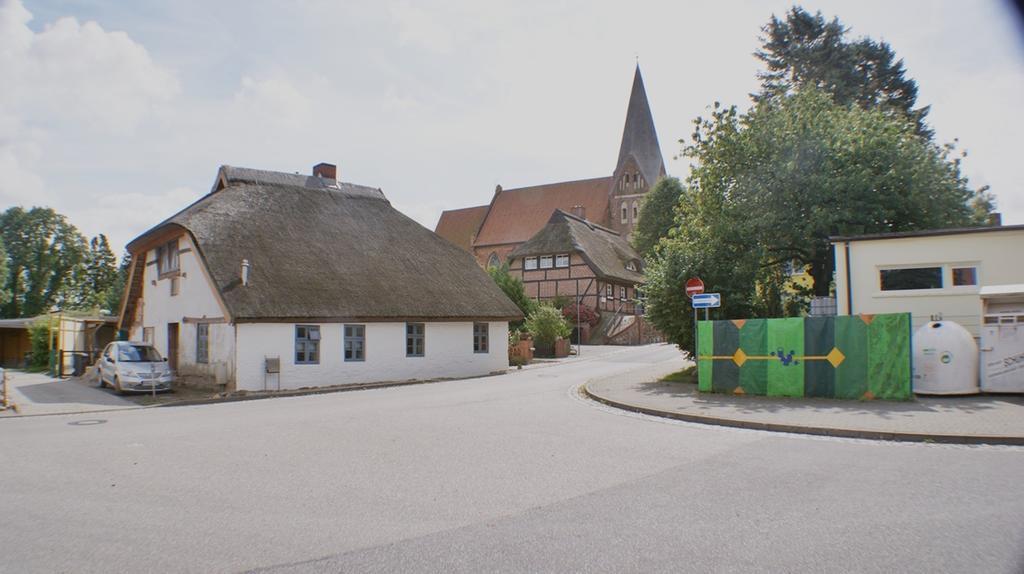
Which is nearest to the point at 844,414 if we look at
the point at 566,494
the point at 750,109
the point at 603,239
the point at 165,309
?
the point at 566,494

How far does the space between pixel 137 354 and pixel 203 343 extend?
71.8 inches

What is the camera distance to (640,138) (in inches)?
2648

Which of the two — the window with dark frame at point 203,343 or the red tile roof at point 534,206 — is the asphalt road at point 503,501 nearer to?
the window with dark frame at point 203,343

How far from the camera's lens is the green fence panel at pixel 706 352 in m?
15.5

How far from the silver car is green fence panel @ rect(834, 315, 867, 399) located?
17.0 m

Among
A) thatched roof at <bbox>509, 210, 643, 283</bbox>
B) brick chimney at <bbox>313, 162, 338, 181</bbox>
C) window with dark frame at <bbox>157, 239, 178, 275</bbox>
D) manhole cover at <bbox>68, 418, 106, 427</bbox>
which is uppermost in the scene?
brick chimney at <bbox>313, 162, 338, 181</bbox>

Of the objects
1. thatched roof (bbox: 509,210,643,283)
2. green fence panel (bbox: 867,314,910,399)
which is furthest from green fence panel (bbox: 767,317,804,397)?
thatched roof (bbox: 509,210,643,283)

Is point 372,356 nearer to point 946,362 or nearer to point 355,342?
point 355,342

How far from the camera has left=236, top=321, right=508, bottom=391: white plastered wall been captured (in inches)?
762

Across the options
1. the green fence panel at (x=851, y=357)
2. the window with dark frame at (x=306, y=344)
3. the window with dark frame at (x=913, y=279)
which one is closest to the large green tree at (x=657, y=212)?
the window with dark frame at (x=913, y=279)

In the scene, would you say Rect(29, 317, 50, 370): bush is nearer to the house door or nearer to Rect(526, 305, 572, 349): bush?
the house door

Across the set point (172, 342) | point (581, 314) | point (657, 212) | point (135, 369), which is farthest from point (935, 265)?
point (657, 212)

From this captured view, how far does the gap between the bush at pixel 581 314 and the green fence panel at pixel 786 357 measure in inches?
1112

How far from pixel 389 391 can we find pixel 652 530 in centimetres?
1497
